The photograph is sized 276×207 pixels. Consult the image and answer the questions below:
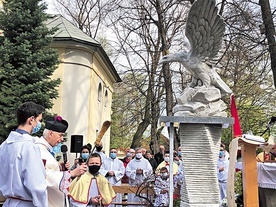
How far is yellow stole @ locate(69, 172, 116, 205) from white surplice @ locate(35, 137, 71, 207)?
70.0 inches

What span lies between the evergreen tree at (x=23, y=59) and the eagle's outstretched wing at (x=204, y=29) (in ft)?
24.1

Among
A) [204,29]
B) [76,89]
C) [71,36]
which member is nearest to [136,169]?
[204,29]

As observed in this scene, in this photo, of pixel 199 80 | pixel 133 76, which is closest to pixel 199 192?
pixel 199 80

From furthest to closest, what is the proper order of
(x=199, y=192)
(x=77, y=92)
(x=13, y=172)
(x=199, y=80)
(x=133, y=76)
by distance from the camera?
1. (x=133, y=76)
2. (x=77, y=92)
3. (x=199, y=80)
4. (x=199, y=192)
5. (x=13, y=172)

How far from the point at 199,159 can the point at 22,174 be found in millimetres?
2662

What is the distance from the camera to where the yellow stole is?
6215 millimetres

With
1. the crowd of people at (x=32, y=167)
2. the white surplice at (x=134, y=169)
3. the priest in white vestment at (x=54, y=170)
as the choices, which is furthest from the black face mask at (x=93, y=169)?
the white surplice at (x=134, y=169)

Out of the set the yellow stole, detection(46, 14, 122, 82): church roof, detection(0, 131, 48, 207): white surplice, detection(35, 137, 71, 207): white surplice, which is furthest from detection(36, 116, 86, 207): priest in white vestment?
detection(46, 14, 122, 82): church roof

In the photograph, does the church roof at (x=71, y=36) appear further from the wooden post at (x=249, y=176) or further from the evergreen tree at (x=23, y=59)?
the wooden post at (x=249, y=176)

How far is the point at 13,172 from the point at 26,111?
61 cm

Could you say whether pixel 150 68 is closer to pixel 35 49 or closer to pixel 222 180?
pixel 35 49

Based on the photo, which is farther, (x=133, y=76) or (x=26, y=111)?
(x=133, y=76)

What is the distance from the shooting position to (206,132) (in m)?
5.38

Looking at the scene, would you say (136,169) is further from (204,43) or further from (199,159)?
(204,43)
